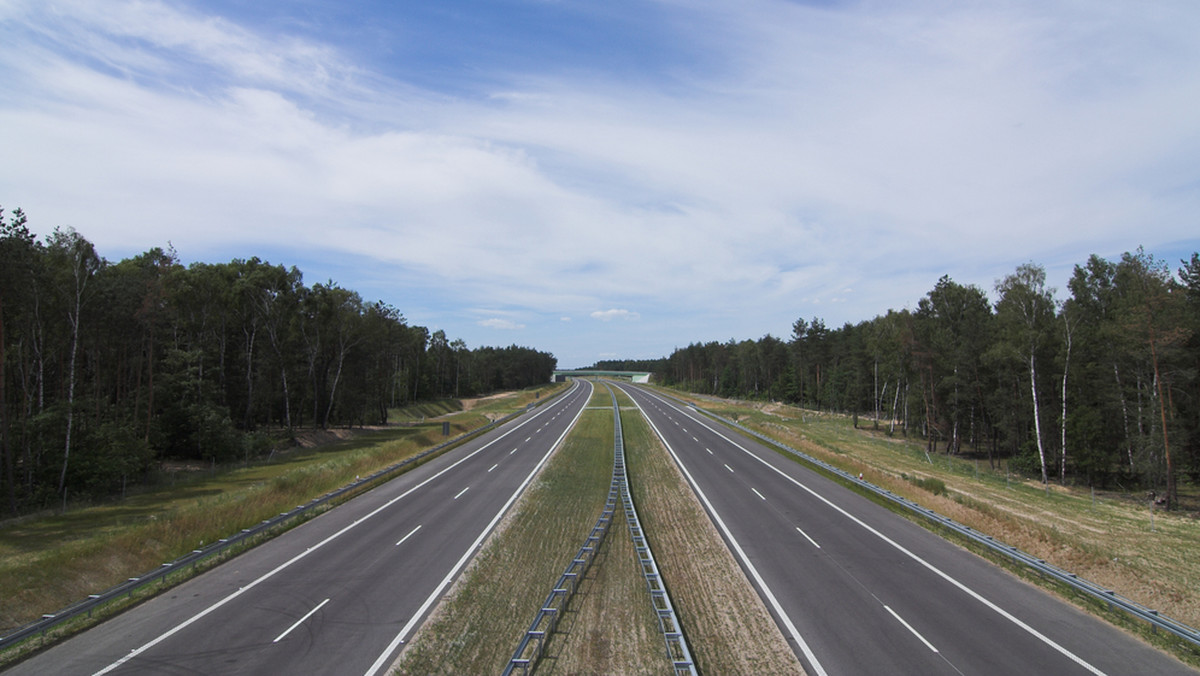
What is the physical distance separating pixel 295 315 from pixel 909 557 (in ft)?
206

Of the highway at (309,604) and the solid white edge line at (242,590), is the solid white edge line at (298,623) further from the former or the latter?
the solid white edge line at (242,590)

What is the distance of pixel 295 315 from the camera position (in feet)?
207

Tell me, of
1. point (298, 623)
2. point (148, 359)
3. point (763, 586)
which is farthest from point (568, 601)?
point (148, 359)

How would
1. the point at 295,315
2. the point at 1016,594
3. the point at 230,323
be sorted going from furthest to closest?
the point at 295,315 → the point at 230,323 → the point at 1016,594

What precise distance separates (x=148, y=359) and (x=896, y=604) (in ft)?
178

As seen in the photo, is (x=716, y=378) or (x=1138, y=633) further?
(x=716, y=378)

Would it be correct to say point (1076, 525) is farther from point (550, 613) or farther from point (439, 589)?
point (439, 589)

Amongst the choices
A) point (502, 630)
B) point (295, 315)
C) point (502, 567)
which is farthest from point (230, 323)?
point (502, 630)

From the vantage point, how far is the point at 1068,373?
148 feet

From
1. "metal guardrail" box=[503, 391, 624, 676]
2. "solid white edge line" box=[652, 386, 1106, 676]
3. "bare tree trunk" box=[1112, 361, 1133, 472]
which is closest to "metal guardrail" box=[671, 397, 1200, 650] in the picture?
"solid white edge line" box=[652, 386, 1106, 676]

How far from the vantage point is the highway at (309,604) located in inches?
479

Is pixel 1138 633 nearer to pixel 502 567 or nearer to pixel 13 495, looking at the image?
pixel 502 567

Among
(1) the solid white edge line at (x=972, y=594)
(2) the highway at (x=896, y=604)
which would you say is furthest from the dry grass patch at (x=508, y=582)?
(1) the solid white edge line at (x=972, y=594)

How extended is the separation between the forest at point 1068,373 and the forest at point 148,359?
6366 cm
